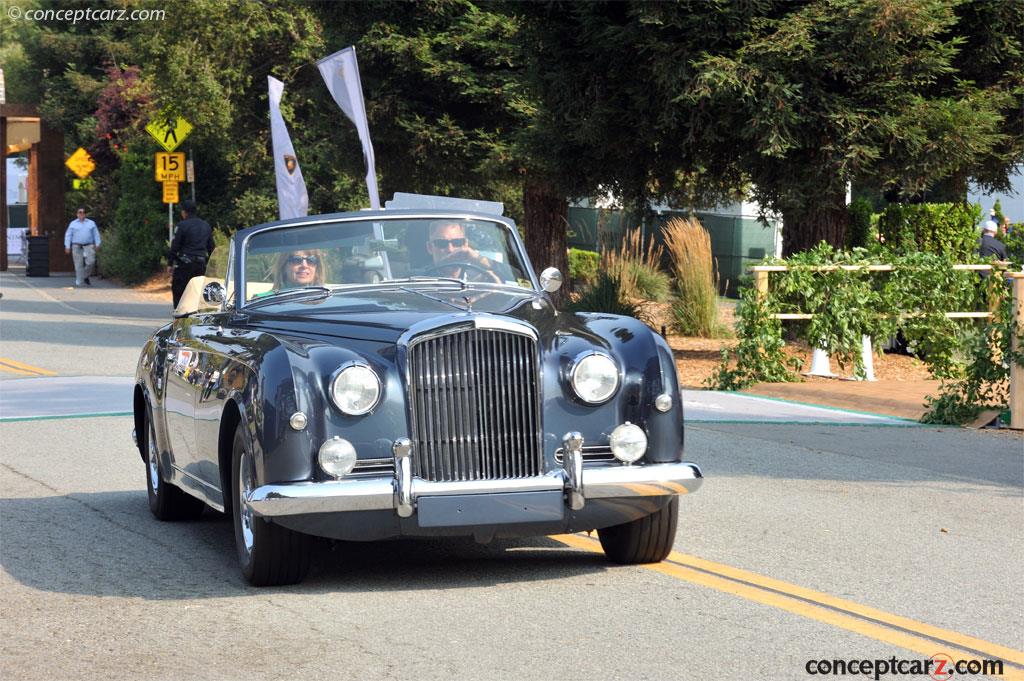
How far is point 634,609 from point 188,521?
3392mm

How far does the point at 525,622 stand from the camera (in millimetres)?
6008

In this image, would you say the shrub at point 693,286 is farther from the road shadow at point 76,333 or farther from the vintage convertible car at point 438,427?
the vintage convertible car at point 438,427

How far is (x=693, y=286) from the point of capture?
2245 centimetres

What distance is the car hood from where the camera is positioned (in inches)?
267

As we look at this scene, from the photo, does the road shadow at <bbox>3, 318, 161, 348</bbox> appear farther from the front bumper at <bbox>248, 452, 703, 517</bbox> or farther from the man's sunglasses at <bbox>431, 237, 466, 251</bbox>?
the front bumper at <bbox>248, 452, 703, 517</bbox>

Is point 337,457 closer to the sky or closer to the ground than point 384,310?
closer to the ground

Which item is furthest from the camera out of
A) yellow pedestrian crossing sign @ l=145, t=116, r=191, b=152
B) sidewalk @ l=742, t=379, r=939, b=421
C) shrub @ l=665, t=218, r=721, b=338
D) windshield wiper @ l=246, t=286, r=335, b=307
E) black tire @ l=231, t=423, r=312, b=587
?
yellow pedestrian crossing sign @ l=145, t=116, r=191, b=152

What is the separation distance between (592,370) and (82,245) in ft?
116

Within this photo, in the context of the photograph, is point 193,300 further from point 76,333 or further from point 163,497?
point 76,333

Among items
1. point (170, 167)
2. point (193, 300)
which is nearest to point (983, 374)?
point (193, 300)

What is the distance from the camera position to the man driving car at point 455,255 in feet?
26.1

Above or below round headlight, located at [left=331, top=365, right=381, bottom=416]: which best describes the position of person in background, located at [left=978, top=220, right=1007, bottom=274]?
above

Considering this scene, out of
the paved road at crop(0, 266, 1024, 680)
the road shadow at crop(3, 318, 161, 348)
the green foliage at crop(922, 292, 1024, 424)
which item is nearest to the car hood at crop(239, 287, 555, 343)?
the paved road at crop(0, 266, 1024, 680)

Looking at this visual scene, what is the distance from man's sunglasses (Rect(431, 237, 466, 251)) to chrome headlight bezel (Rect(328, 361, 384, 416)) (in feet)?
A: 5.74
